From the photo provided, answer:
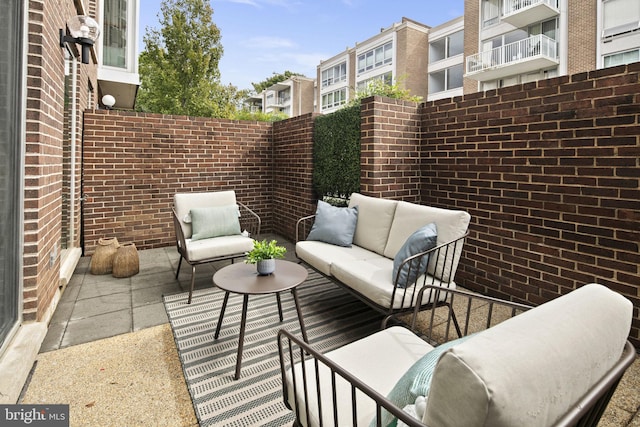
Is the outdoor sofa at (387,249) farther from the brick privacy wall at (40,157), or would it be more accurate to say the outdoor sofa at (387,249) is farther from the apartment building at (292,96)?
the apartment building at (292,96)

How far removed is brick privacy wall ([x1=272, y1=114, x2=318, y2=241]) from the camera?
5.57 meters

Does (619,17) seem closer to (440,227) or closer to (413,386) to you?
(440,227)

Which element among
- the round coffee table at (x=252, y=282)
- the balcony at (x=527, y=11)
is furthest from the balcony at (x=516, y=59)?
the round coffee table at (x=252, y=282)

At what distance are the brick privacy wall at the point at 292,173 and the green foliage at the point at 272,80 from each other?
28.7 metres

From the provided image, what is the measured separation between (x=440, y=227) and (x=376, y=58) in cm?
2072

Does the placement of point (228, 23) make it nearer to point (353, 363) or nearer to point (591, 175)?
point (591, 175)

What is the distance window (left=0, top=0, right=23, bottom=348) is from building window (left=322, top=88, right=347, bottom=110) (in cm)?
2292

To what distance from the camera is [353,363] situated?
61.5 inches

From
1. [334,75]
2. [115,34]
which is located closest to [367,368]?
[115,34]

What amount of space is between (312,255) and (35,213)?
7.54ft

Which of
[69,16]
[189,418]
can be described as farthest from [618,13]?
[189,418]

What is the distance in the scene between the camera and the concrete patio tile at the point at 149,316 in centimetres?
294

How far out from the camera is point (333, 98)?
25234 mm

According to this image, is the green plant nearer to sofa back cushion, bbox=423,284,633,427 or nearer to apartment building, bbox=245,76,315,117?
sofa back cushion, bbox=423,284,633,427
